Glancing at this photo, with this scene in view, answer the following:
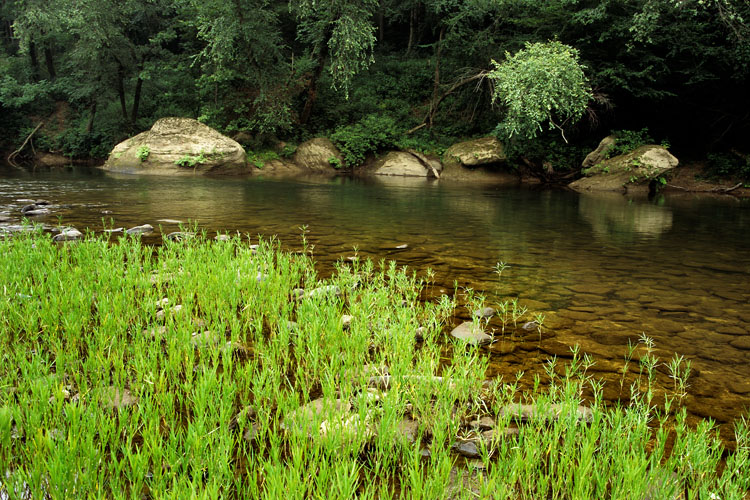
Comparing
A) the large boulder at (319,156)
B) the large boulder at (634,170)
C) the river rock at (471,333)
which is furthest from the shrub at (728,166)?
the river rock at (471,333)

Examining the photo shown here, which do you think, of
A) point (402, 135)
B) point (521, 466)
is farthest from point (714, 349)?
point (402, 135)

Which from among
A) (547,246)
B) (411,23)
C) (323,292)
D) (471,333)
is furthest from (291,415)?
(411,23)

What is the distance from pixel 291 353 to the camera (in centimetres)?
323

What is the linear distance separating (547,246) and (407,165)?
16.1 meters

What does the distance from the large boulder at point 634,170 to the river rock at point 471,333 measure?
16.2m

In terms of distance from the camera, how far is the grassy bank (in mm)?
1791

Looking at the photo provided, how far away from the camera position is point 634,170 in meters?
17.4

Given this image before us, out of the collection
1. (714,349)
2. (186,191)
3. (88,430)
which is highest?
(186,191)

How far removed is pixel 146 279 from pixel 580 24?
824 inches

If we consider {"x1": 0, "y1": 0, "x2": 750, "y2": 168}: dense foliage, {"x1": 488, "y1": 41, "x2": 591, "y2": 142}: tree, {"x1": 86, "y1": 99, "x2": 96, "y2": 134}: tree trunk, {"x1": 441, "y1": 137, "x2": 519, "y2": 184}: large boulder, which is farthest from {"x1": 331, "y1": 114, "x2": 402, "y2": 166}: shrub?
{"x1": 86, "y1": 99, "x2": 96, "y2": 134}: tree trunk

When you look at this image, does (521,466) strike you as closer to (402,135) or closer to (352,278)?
(352,278)

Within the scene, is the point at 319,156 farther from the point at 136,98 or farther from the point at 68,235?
the point at 68,235

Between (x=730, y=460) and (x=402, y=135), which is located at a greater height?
(x=402, y=135)

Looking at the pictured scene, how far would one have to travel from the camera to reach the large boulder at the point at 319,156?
76.3 feet
